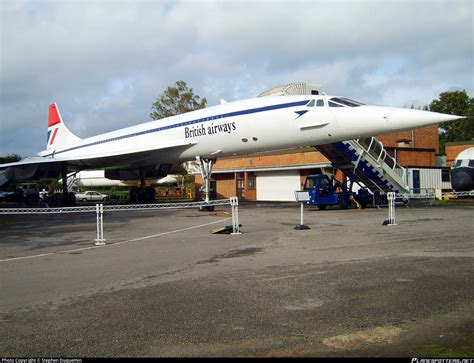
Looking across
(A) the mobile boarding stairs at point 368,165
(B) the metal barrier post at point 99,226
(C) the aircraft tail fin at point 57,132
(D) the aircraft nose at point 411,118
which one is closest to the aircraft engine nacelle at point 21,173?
(C) the aircraft tail fin at point 57,132

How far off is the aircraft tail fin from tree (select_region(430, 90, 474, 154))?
45476 millimetres

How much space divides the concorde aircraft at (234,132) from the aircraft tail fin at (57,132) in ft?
20.8

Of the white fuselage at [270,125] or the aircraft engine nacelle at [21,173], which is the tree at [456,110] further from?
the aircraft engine nacelle at [21,173]

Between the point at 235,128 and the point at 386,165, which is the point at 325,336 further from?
the point at 386,165

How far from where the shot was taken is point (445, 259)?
7.61 metres

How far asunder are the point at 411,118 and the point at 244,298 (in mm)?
11196

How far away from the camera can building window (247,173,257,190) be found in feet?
121

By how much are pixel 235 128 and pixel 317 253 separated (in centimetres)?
1047

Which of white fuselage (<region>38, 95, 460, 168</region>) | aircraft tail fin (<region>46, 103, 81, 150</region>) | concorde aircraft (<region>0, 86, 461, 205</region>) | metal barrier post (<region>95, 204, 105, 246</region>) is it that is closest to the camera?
metal barrier post (<region>95, 204, 105, 246</region>)

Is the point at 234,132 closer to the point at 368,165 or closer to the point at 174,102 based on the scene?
the point at 368,165

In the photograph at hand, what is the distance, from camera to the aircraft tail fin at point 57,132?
32688 mm

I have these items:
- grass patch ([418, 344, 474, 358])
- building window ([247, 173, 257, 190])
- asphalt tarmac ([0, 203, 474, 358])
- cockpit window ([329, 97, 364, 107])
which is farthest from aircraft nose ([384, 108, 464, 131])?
building window ([247, 173, 257, 190])

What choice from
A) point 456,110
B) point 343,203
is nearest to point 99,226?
point 343,203

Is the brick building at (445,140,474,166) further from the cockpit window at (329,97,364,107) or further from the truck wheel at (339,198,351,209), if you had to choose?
the cockpit window at (329,97,364,107)
